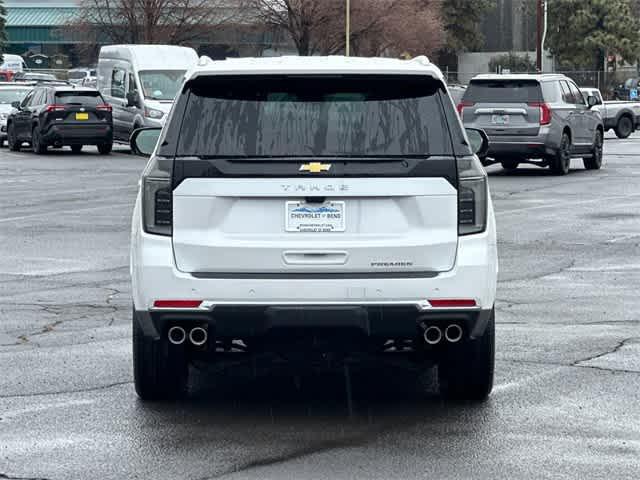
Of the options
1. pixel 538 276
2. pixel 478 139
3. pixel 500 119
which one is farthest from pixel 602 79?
pixel 478 139

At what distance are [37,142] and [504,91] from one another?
1380 cm

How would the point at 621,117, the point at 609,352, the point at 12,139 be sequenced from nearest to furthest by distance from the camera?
the point at 609,352 → the point at 12,139 → the point at 621,117

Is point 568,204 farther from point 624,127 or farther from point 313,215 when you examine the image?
point 624,127

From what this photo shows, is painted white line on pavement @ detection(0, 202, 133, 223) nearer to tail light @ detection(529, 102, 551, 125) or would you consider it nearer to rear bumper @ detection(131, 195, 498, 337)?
tail light @ detection(529, 102, 551, 125)

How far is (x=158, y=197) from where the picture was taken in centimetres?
723

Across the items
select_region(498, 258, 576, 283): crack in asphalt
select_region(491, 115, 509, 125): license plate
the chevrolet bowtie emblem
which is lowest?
select_region(498, 258, 576, 283): crack in asphalt

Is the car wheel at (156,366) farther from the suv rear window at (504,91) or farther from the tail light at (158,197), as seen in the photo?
the suv rear window at (504,91)

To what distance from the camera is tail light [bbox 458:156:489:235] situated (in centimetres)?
721

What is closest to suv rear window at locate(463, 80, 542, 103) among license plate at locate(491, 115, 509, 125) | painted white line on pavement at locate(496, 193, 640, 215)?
license plate at locate(491, 115, 509, 125)

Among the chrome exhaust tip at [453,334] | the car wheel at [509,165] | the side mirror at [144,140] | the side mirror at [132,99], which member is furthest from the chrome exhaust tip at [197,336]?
the side mirror at [132,99]

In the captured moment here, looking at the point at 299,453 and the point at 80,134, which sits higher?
the point at 299,453

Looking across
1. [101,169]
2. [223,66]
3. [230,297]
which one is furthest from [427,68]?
[101,169]

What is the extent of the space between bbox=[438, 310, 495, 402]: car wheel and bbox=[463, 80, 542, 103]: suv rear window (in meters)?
19.5

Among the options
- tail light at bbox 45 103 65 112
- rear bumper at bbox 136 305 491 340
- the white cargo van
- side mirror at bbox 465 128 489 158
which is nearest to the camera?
rear bumper at bbox 136 305 491 340
